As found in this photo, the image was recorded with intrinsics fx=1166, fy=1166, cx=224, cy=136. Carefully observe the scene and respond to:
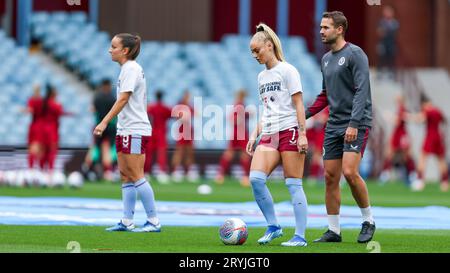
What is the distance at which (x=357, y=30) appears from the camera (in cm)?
3819

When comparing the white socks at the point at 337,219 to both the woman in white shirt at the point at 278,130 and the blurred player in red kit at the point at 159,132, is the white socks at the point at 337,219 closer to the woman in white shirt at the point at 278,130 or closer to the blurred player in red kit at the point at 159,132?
the woman in white shirt at the point at 278,130

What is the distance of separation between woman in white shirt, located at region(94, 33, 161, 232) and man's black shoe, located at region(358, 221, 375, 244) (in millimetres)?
2356

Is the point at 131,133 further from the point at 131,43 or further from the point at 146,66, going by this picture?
the point at 146,66

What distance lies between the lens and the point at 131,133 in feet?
42.4

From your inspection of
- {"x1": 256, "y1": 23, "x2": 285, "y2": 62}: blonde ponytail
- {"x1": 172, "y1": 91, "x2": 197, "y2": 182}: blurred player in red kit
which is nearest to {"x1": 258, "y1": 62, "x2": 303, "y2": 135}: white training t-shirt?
{"x1": 256, "y1": 23, "x2": 285, "y2": 62}: blonde ponytail

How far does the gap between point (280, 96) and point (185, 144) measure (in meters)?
18.7

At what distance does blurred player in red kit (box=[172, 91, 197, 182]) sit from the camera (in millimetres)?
30125

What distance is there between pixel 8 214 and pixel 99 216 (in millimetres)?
1199

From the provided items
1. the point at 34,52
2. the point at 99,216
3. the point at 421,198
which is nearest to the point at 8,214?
the point at 99,216

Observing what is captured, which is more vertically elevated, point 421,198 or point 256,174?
point 256,174

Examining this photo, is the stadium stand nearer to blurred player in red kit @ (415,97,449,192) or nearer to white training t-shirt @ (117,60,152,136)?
blurred player in red kit @ (415,97,449,192)
